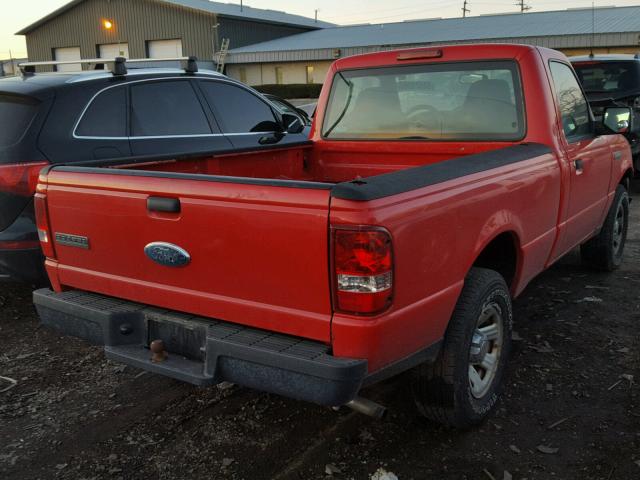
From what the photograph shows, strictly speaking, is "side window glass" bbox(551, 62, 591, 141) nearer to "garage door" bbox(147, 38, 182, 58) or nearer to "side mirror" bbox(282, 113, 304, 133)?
"side mirror" bbox(282, 113, 304, 133)

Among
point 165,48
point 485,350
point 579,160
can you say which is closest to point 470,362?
point 485,350

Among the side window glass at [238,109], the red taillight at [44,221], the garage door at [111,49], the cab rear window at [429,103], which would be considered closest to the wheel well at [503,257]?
the cab rear window at [429,103]

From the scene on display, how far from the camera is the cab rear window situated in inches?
166

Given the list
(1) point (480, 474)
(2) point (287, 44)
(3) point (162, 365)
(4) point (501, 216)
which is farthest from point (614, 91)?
(2) point (287, 44)

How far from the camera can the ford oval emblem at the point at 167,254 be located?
285cm

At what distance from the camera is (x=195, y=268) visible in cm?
284

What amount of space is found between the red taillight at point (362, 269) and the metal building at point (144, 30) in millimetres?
41545

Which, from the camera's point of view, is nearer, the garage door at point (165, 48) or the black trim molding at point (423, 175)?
the black trim molding at point (423, 175)

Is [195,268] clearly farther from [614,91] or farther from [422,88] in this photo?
[614,91]

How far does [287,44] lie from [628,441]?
4268 centimetres

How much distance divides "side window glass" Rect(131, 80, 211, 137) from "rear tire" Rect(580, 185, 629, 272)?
371cm

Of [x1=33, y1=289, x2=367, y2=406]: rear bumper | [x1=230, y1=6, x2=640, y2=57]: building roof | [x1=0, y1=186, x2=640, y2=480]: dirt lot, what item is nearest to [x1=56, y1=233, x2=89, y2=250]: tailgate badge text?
[x1=33, y1=289, x2=367, y2=406]: rear bumper

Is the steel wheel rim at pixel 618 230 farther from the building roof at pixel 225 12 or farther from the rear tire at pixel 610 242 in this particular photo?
the building roof at pixel 225 12

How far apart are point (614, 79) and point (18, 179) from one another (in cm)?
834
